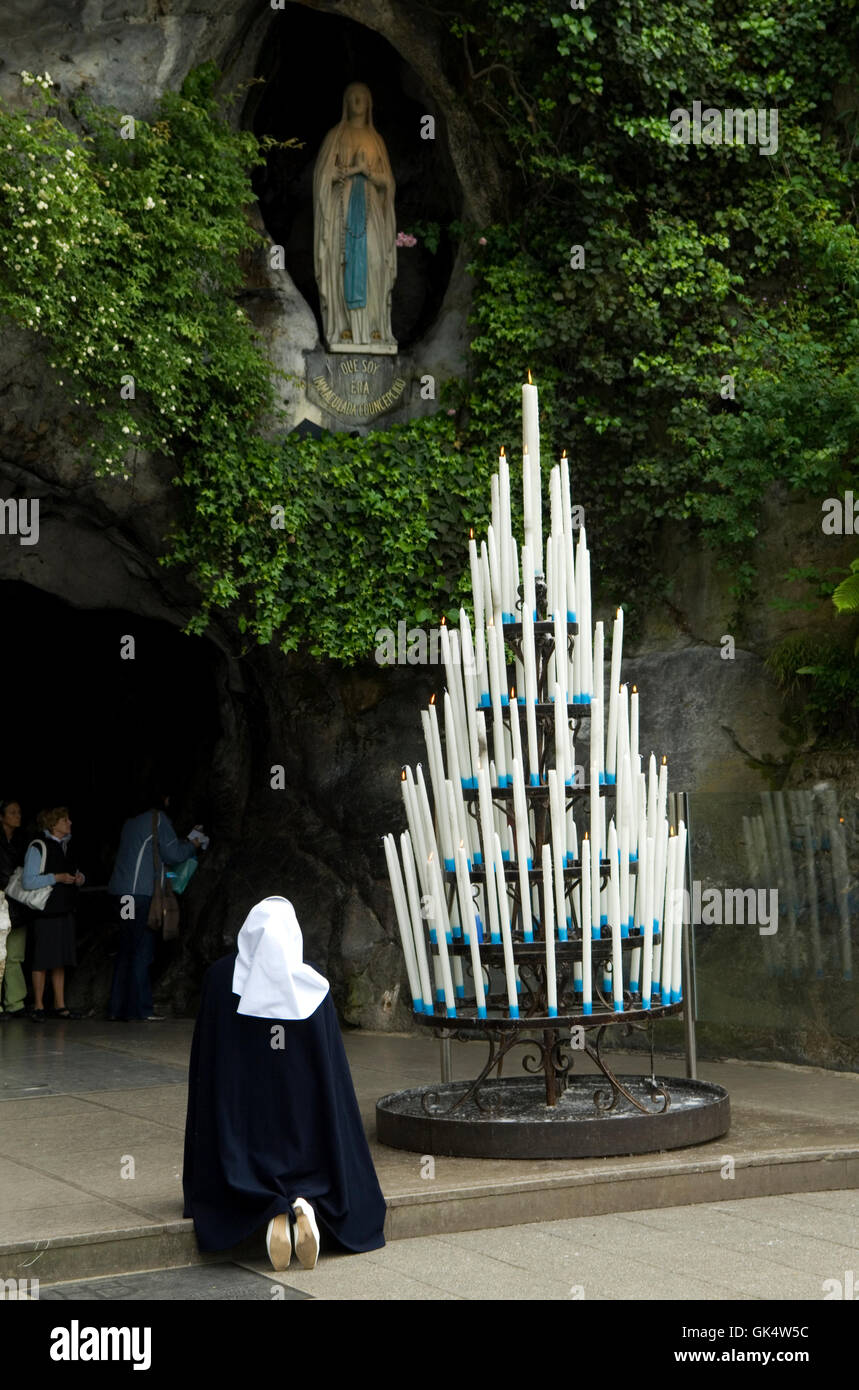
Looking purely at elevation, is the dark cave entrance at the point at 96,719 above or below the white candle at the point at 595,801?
above

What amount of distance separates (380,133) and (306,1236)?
10492 millimetres

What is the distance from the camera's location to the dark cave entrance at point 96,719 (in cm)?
1619

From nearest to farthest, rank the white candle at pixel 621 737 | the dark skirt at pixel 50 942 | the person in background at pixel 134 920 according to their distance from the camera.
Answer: the white candle at pixel 621 737, the dark skirt at pixel 50 942, the person in background at pixel 134 920

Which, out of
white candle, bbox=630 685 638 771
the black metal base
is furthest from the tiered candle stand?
white candle, bbox=630 685 638 771

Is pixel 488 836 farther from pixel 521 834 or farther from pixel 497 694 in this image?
pixel 497 694

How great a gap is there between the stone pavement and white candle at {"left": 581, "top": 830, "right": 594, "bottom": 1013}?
0.69 metres

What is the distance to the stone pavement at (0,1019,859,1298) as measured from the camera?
554 centimetres

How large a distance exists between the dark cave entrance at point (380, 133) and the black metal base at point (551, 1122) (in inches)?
299

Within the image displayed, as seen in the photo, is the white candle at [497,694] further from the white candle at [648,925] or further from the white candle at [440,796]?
the white candle at [648,925]

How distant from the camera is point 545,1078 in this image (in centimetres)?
720

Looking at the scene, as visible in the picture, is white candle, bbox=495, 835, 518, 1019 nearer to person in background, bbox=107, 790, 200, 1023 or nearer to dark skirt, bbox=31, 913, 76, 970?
person in background, bbox=107, 790, 200, 1023

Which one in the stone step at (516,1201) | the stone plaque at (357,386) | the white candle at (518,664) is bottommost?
the stone step at (516,1201)

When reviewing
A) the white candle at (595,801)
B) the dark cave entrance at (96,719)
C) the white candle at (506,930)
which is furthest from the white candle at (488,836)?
the dark cave entrance at (96,719)

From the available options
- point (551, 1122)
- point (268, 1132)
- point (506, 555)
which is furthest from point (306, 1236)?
point (506, 555)
